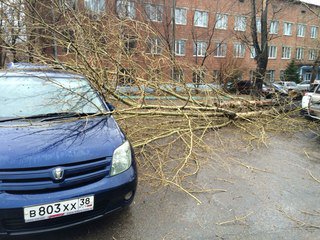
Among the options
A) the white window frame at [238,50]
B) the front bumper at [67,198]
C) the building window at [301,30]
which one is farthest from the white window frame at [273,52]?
the front bumper at [67,198]

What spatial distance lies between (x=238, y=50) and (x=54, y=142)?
33.0m

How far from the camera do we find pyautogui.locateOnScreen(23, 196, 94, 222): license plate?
2.20 meters

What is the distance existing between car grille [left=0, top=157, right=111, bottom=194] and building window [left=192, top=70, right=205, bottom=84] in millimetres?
4295

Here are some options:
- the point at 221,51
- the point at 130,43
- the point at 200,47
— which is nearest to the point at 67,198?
the point at 130,43

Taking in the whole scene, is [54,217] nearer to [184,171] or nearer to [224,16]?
[184,171]

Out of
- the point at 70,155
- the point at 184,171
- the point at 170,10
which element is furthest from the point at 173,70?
the point at 170,10

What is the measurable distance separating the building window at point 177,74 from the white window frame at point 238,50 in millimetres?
27258

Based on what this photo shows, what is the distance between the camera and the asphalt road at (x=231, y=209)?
2771 mm

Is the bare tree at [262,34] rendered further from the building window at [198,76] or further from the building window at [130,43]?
the building window at [130,43]

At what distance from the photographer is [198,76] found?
644 centimetres

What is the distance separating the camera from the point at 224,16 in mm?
30578

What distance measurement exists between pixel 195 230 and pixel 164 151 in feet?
7.63

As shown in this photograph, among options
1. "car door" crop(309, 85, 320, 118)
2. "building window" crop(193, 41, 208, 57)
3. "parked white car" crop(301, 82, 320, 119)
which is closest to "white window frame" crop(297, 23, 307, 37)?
"building window" crop(193, 41, 208, 57)

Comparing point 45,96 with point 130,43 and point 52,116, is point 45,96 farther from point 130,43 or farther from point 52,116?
point 130,43
